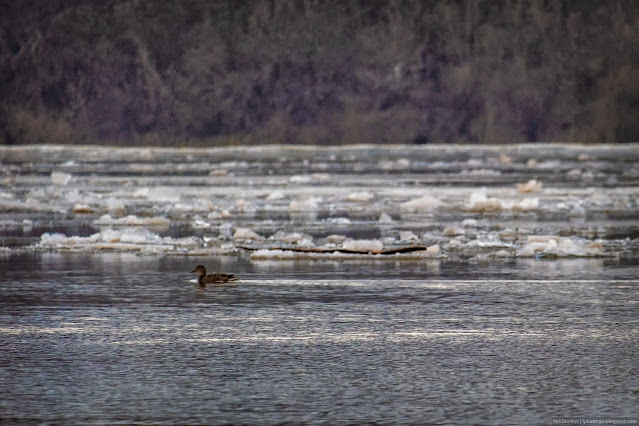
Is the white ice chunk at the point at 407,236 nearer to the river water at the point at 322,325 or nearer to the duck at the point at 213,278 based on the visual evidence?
the river water at the point at 322,325

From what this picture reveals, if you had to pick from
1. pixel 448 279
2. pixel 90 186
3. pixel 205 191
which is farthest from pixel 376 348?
pixel 90 186

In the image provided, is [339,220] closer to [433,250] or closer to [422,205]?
[422,205]

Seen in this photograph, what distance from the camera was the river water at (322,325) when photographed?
260 inches

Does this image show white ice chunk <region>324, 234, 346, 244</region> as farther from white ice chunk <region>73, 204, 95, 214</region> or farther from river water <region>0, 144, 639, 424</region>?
white ice chunk <region>73, 204, 95, 214</region>

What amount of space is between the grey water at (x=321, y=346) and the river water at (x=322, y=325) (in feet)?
0.06

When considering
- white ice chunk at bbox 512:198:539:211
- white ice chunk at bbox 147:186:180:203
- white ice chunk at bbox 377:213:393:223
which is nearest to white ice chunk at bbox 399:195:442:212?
white ice chunk at bbox 512:198:539:211

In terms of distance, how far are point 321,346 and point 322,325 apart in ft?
2.98

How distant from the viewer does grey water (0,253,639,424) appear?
256 inches

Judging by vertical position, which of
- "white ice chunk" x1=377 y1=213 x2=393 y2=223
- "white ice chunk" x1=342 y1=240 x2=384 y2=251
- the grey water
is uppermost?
"white ice chunk" x1=377 y1=213 x2=393 y2=223

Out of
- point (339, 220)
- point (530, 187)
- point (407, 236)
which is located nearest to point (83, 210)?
point (339, 220)

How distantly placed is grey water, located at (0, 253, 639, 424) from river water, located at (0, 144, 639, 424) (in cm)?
2

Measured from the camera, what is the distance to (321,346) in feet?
27.2

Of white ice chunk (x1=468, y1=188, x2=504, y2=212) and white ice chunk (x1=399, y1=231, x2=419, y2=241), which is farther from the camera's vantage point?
white ice chunk (x1=468, y1=188, x2=504, y2=212)

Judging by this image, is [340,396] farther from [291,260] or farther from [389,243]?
[389,243]
